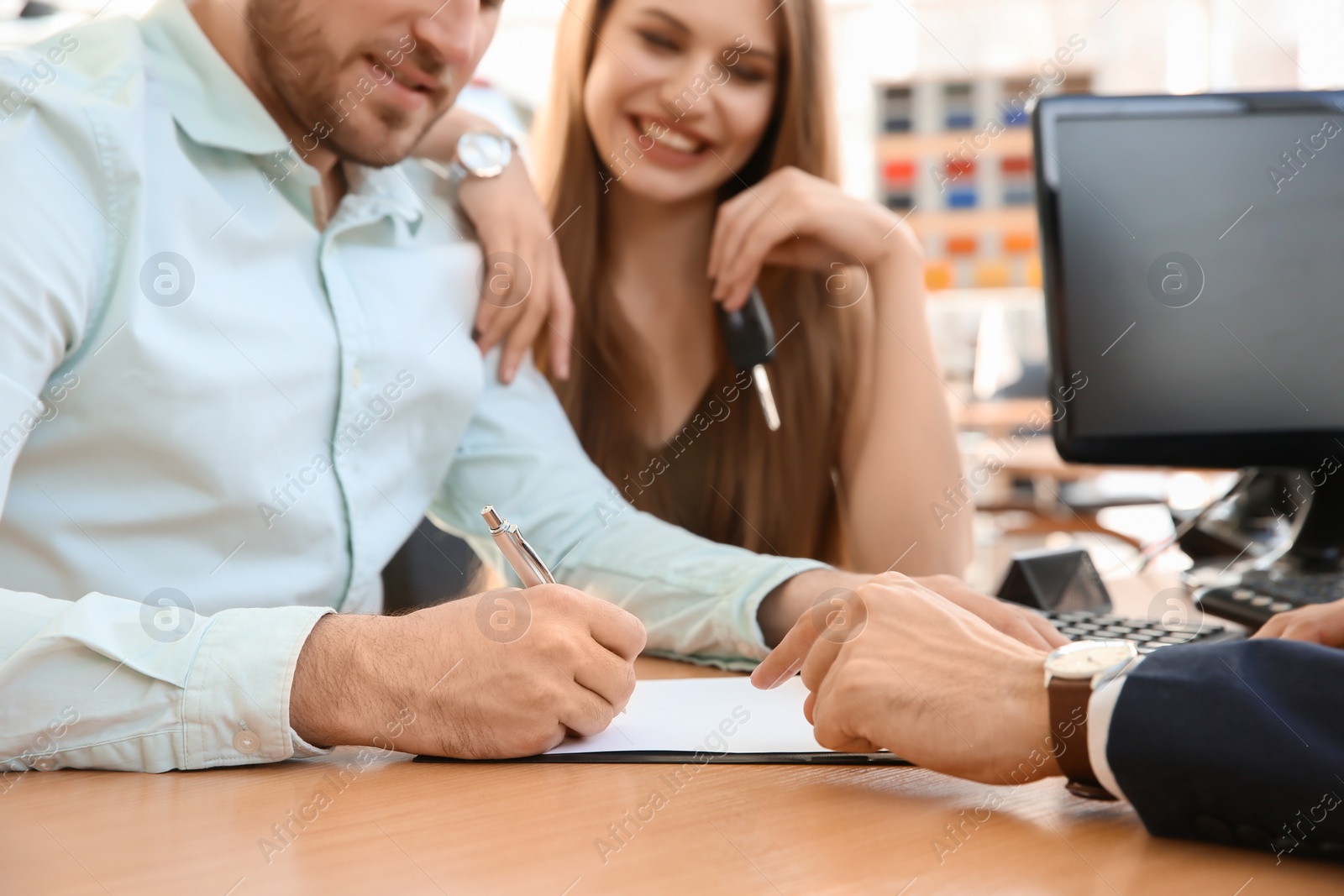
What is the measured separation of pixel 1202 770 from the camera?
0.52 metres

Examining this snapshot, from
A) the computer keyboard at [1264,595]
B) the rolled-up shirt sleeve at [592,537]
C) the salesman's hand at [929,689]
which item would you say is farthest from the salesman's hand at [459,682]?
the computer keyboard at [1264,595]

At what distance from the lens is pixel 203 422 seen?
88 centimetres

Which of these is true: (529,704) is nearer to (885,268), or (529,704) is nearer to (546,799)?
(546,799)

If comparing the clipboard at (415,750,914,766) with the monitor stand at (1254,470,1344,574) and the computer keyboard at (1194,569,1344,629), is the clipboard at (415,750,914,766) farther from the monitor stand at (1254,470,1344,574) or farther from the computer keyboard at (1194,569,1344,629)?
the monitor stand at (1254,470,1344,574)

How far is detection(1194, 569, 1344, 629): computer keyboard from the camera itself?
38.6 inches

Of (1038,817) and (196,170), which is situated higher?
(196,170)

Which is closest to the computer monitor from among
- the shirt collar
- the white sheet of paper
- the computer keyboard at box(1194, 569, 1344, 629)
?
the computer keyboard at box(1194, 569, 1344, 629)

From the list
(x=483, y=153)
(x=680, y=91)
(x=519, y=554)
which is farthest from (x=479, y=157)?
(x=519, y=554)

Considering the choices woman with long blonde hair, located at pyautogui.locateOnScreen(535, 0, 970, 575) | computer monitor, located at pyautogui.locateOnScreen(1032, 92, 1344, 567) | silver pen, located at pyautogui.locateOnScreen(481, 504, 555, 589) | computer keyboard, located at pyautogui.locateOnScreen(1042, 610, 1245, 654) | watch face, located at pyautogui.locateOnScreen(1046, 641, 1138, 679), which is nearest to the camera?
watch face, located at pyautogui.locateOnScreen(1046, 641, 1138, 679)

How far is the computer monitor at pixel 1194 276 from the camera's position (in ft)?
3.73

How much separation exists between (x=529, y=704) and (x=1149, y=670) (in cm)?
34

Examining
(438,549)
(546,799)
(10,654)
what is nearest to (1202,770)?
(546,799)

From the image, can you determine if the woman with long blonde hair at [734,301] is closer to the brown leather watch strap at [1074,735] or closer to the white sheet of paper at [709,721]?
the white sheet of paper at [709,721]

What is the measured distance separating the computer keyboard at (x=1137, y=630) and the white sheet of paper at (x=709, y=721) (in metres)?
0.28
